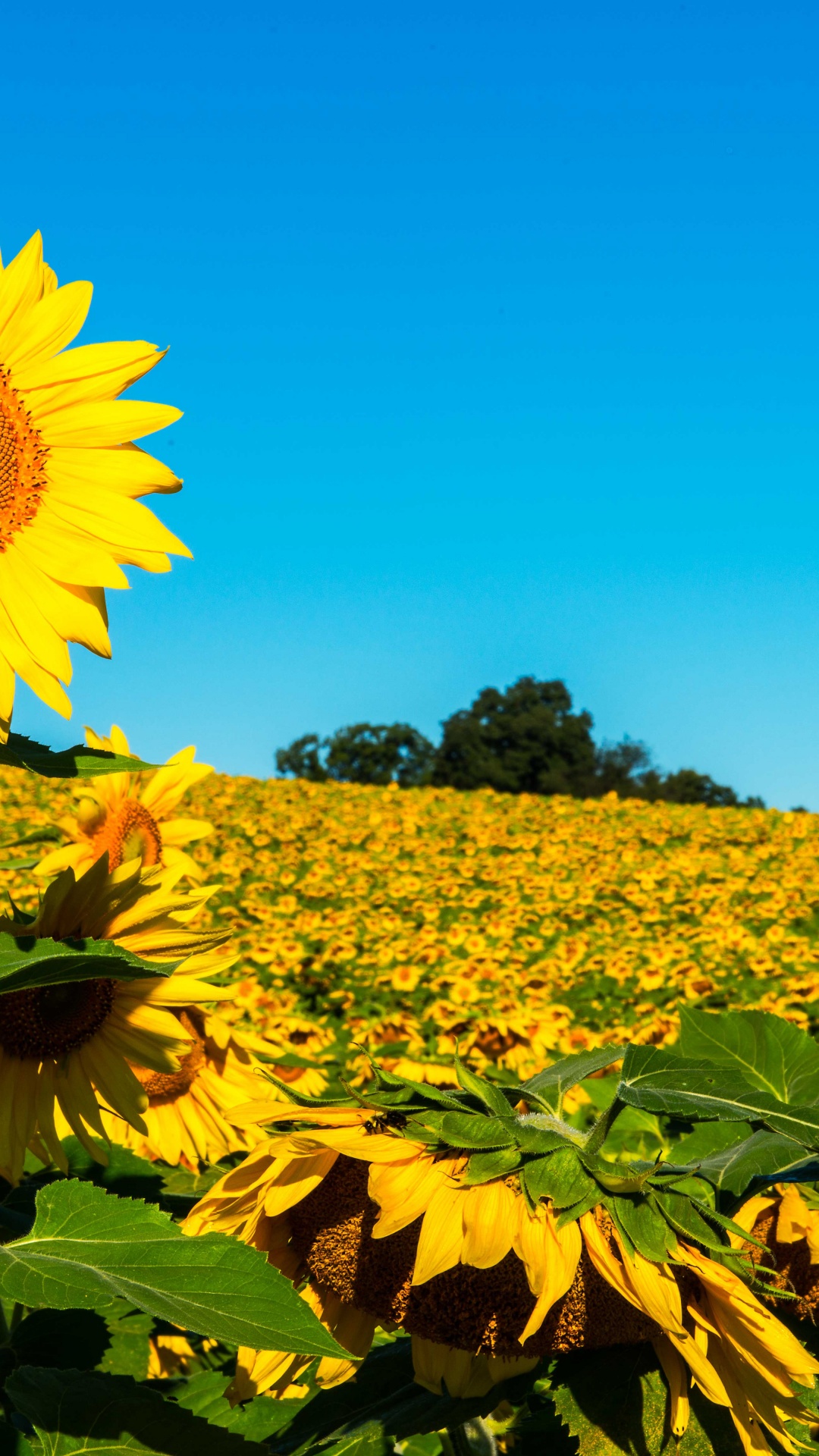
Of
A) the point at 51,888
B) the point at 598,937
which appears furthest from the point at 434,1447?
the point at 598,937

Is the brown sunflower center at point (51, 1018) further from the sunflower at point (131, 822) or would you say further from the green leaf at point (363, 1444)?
the green leaf at point (363, 1444)

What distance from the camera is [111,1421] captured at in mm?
1090

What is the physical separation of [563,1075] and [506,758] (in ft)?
148

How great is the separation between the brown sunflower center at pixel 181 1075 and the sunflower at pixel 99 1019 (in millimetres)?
263

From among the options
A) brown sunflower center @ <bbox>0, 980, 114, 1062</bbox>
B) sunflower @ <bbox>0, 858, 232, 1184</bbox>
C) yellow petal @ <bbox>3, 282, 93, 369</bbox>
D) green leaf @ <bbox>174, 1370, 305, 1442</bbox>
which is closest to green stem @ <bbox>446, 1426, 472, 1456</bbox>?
green leaf @ <bbox>174, 1370, 305, 1442</bbox>

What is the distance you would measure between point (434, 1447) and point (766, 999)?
6.13m

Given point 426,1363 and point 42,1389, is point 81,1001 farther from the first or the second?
point 426,1363

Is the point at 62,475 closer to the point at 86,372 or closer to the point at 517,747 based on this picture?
the point at 86,372

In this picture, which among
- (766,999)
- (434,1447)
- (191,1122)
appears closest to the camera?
(434,1447)

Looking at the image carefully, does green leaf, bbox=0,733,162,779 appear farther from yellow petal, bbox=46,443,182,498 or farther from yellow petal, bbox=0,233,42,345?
yellow petal, bbox=0,233,42,345

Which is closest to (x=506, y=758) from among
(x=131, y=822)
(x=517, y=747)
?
(x=517, y=747)

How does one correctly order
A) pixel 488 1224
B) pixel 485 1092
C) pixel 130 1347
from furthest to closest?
pixel 130 1347
pixel 485 1092
pixel 488 1224

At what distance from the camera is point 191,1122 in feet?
6.44

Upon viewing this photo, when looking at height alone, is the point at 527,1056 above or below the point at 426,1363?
above
